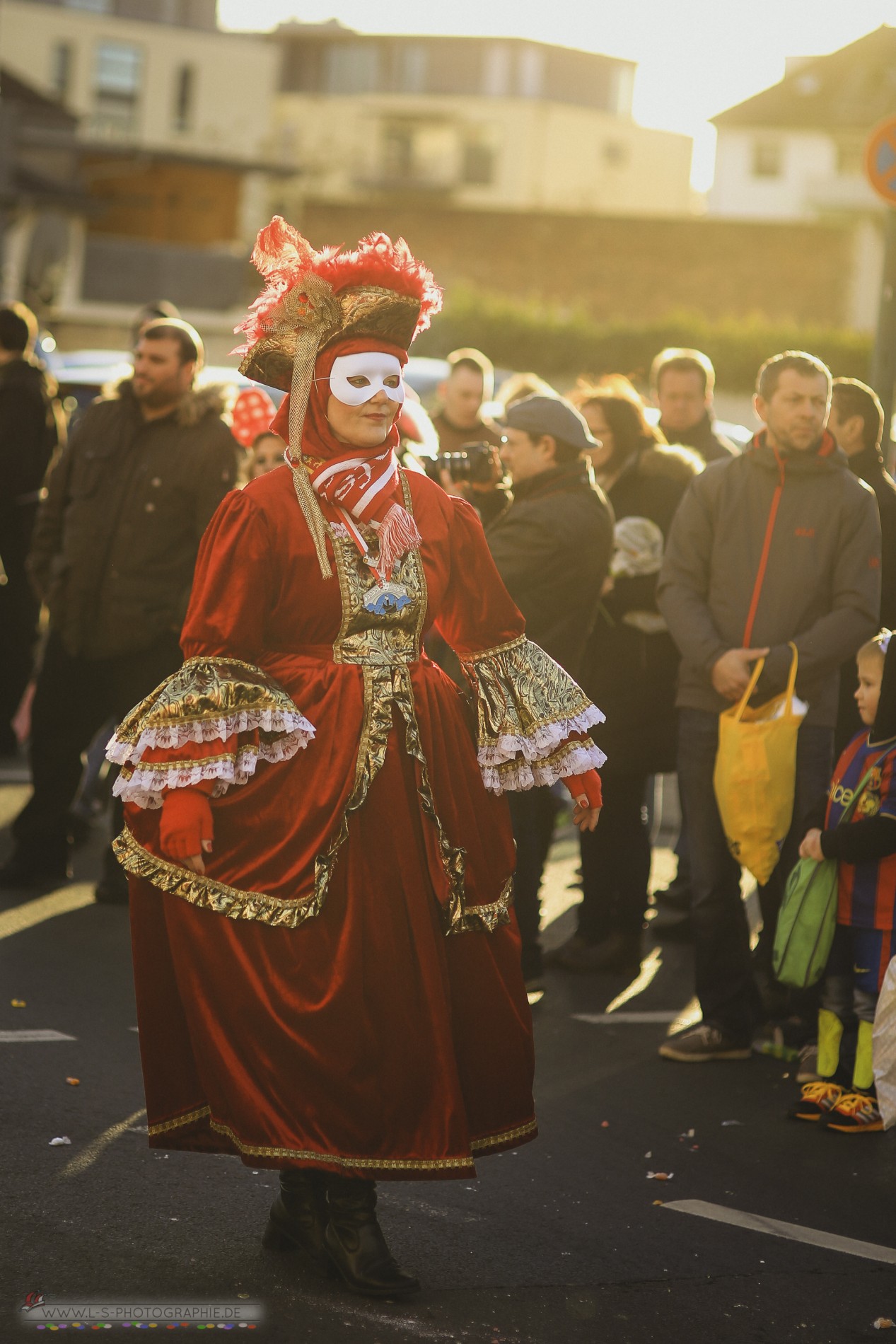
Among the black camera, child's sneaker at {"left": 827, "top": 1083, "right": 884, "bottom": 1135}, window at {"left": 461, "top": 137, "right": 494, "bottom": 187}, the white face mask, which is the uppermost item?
window at {"left": 461, "top": 137, "right": 494, "bottom": 187}

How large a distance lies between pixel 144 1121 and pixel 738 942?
2.11 metres

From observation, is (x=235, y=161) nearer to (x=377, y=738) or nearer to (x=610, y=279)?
(x=610, y=279)

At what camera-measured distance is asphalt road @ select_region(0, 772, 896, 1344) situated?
381cm

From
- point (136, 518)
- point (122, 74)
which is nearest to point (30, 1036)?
point (136, 518)

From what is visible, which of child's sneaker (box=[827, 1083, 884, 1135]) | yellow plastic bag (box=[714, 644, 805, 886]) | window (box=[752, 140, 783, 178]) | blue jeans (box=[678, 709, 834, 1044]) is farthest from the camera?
window (box=[752, 140, 783, 178])

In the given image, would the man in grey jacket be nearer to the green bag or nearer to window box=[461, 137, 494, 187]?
the green bag

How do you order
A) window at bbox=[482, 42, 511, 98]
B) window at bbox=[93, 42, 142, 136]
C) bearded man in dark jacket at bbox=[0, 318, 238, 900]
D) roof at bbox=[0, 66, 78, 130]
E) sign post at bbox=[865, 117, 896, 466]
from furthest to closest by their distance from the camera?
window at bbox=[482, 42, 511, 98] < window at bbox=[93, 42, 142, 136] < roof at bbox=[0, 66, 78, 130] < sign post at bbox=[865, 117, 896, 466] < bearded man in dark jacket at bbox=[0, 318, 238, 900]

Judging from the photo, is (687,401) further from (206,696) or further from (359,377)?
(206,696)

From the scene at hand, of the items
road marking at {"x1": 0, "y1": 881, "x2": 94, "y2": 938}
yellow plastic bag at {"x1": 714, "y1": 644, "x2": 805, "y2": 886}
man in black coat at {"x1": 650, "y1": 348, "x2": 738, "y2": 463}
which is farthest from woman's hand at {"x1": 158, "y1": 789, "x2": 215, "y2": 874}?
man in black coat at {"x1": 650, "y1": 348, "x2": 738, "y2": 463}

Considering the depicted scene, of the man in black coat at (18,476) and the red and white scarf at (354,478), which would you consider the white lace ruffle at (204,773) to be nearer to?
the red and white scarf at (354,478)

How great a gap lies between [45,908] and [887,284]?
4.76 meters

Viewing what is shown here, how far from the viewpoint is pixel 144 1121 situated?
4.91 m

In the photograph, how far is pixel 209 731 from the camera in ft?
12.4

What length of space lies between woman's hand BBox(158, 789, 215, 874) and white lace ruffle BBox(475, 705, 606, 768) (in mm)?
708
